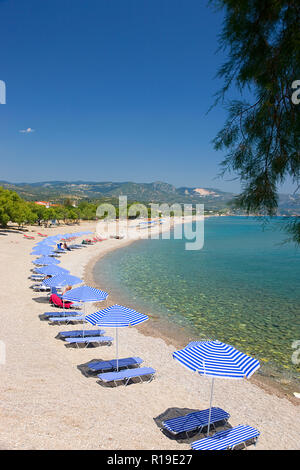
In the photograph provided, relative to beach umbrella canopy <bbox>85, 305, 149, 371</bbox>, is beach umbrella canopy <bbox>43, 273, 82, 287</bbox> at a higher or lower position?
lower

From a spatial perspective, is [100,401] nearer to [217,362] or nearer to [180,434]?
[180,434]

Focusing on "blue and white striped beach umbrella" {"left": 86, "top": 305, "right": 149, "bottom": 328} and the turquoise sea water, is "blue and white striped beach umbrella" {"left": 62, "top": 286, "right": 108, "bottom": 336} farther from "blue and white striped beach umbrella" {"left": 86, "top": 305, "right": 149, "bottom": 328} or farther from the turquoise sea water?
the turquoise sea water

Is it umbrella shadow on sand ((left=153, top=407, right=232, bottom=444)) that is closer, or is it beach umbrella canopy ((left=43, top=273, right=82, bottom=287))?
umbrella shadow on sand ((left=153, top=407, right=232, bottom=444))

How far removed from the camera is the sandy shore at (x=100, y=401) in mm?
6148

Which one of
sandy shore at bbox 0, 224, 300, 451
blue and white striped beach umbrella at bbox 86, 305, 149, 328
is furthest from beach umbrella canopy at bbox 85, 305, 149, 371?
sandy shore at bbox 0, 224, 300, 451

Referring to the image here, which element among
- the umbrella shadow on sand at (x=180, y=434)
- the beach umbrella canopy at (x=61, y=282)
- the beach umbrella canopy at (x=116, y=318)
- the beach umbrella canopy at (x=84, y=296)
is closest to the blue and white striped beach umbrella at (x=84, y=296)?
the beach umbrella canopy at (x=84, y=296)

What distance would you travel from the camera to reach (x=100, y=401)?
25.0ft

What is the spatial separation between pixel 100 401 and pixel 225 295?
1505 cm

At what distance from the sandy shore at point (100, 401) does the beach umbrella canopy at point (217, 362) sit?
1614 mm

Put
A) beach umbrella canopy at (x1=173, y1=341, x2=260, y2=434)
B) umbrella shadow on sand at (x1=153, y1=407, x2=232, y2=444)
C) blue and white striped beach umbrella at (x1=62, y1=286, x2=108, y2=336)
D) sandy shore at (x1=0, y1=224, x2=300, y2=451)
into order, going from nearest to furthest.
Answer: sandy shore at (x1=0, y1=224, x2=300, y2=451) < beach umbrella canopy at (x1=173, y1=341, x2=260, y2=434) < umbrella shadow on sand at (x1=153, y1=407, x2=232, y2=444) < blue and white striped beach umbrella at (x1=62, y1=286, x2=108, y2=336)

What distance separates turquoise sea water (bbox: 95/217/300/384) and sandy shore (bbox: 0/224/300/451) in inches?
119

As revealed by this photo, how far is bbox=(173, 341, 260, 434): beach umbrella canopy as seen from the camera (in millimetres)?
6355

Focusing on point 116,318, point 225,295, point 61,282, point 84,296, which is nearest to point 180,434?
point 116,318

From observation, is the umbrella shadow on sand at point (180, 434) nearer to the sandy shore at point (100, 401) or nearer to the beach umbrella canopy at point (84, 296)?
the sandy shore at point (100, 401)
